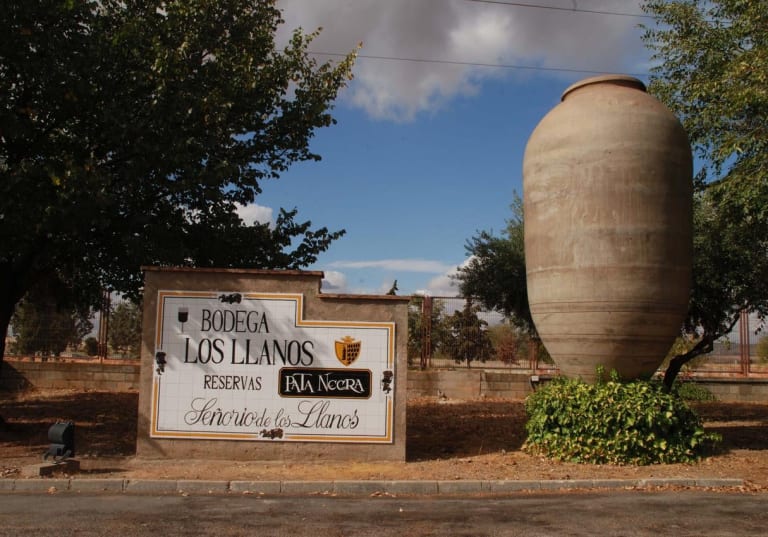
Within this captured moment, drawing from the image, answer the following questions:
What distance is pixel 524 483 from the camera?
795cm

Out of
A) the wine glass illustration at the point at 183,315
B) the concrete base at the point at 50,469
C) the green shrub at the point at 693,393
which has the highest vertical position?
the wine glass illustration at the point at 183,315

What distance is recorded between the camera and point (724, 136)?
36.7 ft

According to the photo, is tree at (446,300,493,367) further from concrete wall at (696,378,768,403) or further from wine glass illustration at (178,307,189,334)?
wine glass illustration at (178,307,189,334)

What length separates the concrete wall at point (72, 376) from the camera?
57.5 ft

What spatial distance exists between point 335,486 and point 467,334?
1049cm

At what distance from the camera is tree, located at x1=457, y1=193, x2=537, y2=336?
18594 mm

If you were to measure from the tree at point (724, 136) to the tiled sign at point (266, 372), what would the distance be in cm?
639

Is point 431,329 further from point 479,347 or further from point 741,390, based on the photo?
point 741,390

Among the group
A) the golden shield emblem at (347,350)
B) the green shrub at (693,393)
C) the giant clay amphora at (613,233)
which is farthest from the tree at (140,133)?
the green shrub at (693,393)

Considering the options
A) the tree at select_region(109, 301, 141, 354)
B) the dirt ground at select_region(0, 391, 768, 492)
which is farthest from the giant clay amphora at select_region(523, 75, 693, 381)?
the tree at select_region(109, 301, 141, 354)

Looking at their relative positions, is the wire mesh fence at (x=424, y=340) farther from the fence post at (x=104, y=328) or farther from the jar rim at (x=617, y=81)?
the jar rim at (x=617, y=81)

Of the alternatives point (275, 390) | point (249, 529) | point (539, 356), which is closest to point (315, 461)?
point (275, 390)

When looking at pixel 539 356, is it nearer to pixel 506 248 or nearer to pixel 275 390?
pixel 506 248

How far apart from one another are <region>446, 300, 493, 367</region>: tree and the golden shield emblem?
8.36m
